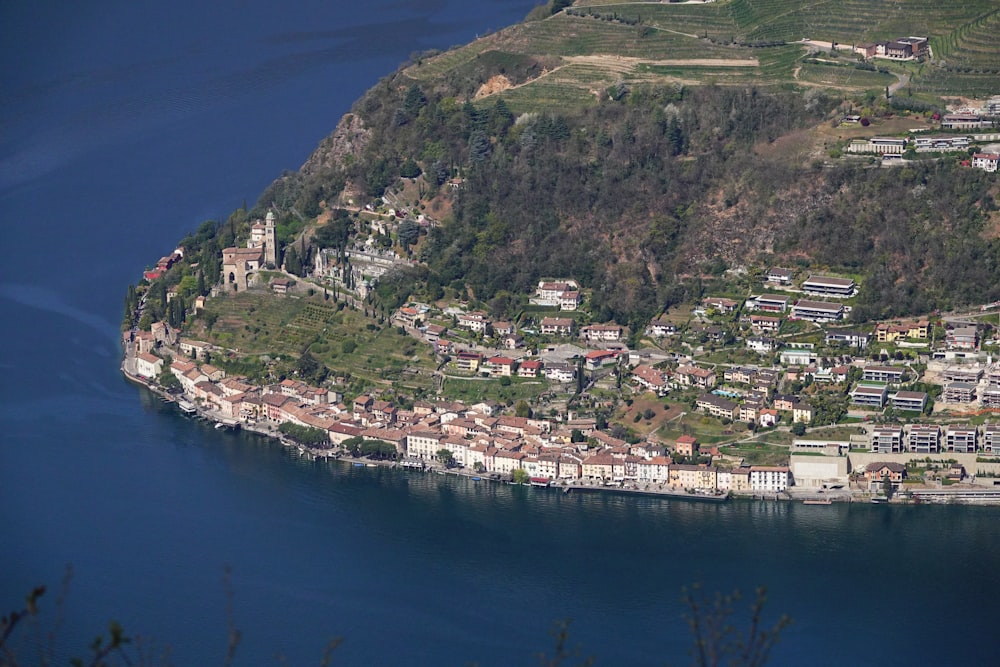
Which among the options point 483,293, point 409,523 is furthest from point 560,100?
point 409,523

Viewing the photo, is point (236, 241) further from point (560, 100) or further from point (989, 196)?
point (989, 196)

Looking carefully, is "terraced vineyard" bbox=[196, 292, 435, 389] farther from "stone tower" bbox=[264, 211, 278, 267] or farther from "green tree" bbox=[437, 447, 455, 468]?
"green tree" bbox=[437, 447, 455, 468]

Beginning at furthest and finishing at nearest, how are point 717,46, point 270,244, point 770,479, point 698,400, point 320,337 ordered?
point 717,46, point 270,244, point 320,337, point 698,400, point 770,479

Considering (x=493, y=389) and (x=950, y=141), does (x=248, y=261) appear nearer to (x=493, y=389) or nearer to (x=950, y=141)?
(x=493, y=389)

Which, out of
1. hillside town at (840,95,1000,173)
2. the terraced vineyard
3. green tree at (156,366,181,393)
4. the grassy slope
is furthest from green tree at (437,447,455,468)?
the grassy slope

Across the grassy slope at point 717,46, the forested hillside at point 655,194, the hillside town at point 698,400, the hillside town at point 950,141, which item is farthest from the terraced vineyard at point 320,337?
the hillside town at point 950,141

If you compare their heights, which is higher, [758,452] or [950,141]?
[950,141]

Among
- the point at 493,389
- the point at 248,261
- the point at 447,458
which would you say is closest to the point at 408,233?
the point at 248,261
